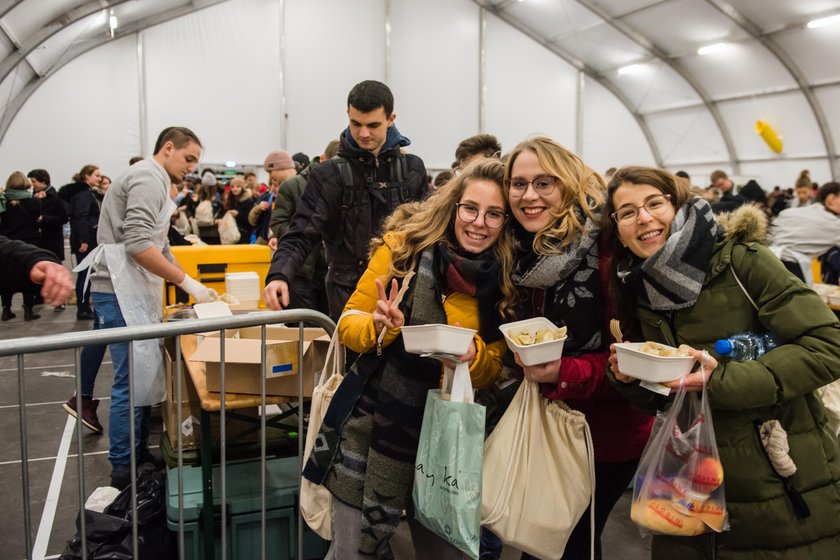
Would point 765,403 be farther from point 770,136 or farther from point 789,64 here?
point 770,136

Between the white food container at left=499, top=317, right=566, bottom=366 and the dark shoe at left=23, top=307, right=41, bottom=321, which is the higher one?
the white food container at left=499, top=317, right=566, bottom=366

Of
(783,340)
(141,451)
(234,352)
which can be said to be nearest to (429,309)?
(783,340)

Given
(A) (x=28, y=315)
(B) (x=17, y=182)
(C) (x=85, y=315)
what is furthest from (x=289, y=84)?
(A) (x=28, y=315)

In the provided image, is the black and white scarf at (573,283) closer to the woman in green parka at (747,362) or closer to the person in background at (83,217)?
the woman in green parka at (747,362)

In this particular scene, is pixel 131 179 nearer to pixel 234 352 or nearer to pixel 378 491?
pixel 234 352

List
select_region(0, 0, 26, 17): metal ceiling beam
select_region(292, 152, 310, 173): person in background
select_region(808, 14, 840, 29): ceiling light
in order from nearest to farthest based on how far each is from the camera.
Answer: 1. select_region(292, 152, 310, 173): person in background
2. select_region(0, 0, 26, 17): metal ceiling beam
3. select_region(808, 14, 840, 29): ceiling light

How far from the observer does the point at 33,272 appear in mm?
2248

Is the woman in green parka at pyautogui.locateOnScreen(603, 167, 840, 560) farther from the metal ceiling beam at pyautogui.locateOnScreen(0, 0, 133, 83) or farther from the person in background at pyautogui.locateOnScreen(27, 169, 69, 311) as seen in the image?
the metal ceiling beam at pyautogui.locateOnScreen(0, 0, 133, 83)

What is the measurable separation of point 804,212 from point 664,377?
14.5 ft

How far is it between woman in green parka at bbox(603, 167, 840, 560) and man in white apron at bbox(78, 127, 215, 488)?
255 centimetres

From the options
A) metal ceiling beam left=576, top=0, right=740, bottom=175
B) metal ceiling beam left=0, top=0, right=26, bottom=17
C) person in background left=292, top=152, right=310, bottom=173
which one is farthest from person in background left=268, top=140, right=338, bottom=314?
metal ceiling beam left=576, top=0, right=740, bottom=175

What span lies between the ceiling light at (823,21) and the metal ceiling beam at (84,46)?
40.9 feet

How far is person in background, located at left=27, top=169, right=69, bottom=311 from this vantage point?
29.1ft

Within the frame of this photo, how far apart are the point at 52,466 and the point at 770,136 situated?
16.5 m
